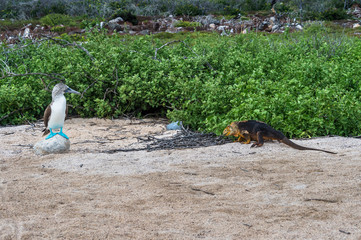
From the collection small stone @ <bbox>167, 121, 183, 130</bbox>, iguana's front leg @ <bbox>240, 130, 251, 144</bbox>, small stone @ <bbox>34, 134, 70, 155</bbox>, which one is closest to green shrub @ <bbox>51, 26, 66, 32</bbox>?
small stone @ <bbox>167, 121, 183, 130</bbox>

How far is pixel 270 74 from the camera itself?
738cm

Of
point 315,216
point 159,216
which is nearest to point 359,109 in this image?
point 315,216

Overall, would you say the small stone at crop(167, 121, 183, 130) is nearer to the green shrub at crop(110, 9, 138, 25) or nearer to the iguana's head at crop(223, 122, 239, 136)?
the iguana's head at crop(223, 122, 239, 136)

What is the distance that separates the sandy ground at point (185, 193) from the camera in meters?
3.20

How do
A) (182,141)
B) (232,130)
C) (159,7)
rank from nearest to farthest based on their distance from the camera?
(232,130)
(182,141)
(159,7)

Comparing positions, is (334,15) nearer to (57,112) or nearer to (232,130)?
(232,130)

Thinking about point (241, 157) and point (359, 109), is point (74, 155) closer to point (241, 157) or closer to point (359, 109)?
point (241, 157)

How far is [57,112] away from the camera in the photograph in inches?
209

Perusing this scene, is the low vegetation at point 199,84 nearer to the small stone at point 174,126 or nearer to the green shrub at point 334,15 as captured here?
the small stone at point 174,126

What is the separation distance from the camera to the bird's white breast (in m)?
5.30

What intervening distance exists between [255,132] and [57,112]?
234 centimetres

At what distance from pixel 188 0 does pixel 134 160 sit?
30.6m

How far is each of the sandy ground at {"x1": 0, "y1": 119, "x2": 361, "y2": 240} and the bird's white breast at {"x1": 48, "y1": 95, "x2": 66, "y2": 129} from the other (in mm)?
408

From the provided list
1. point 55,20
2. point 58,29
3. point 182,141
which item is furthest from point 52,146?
point 55,20
